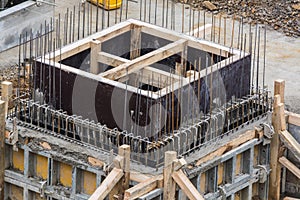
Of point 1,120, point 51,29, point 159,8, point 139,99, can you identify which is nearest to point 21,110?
point 1,120

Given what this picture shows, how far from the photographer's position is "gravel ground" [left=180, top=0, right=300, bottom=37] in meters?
31.7

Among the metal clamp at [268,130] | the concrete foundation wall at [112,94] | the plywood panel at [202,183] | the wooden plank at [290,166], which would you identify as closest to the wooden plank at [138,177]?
the concrete foundation wall at [112,94]

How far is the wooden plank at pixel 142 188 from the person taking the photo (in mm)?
22422

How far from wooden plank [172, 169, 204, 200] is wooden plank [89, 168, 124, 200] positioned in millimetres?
894

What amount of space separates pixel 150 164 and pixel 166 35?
3.40 m

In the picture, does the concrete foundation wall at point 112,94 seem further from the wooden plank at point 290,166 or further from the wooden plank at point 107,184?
the wooden plank at point 290,166

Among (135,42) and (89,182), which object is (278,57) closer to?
(135,42)

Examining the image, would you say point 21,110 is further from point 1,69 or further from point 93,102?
point 1,69

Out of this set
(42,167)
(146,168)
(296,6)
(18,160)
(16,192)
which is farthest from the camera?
(296,6)

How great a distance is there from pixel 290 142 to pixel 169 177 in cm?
321

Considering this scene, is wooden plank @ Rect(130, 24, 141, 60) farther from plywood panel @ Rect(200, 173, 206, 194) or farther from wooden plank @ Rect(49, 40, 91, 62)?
plywood panel @ Rect(200, 173, 206, 194)

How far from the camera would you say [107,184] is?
2272 centimetres

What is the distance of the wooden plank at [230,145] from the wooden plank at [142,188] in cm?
102

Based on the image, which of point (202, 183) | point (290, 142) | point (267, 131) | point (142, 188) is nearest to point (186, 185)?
point (142, 188)
